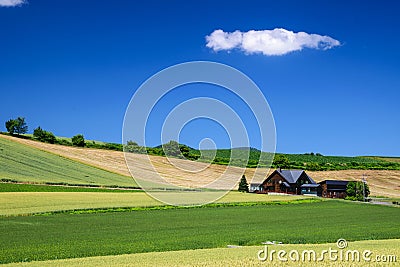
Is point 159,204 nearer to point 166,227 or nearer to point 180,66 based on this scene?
point 166,227

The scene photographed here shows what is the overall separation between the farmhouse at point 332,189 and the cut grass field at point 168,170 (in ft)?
20.7

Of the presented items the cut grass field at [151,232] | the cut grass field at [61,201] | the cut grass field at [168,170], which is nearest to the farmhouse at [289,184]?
the cut grass field at [168,170]

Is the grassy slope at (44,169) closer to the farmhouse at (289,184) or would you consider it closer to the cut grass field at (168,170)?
the cut grass field at (168,170)

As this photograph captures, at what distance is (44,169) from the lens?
274 feet

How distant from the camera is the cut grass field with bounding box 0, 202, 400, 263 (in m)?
26.3

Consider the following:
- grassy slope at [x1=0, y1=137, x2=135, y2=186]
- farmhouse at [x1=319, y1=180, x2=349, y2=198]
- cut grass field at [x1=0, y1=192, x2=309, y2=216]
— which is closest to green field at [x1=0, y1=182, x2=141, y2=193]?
cut grass field at [x1=0, y1=192, x2=309, y2=216]

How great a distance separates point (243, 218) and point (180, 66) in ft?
71.9

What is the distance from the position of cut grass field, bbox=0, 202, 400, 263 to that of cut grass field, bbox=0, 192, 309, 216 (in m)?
4.36

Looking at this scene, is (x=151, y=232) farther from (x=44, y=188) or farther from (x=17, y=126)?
(x=17, y=126)

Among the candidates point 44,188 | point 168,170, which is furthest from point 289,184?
point 44,188

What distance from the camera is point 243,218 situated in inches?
1882

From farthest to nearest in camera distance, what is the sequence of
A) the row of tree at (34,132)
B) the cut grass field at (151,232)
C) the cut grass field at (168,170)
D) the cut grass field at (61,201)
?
the row of tree at (34,132), the cut grass field at (168,170), the cut grass field at (61,201), the cut grass field at (151,232)

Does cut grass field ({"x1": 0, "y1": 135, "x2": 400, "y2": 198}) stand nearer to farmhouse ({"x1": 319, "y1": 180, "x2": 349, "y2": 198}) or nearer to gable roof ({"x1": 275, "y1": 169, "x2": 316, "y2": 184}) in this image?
farmhouse ({"x1": 319, "y1": 180, "x2": 349, "y2": 198})

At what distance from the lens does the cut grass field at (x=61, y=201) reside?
162 ft
